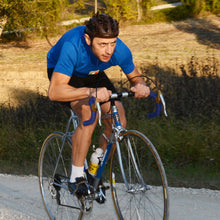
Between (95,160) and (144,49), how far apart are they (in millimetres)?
27355

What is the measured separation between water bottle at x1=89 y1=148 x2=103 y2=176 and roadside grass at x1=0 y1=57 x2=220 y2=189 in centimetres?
243

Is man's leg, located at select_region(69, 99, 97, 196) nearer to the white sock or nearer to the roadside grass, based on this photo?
the white sock

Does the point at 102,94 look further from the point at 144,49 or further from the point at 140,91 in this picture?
the point at 144,49

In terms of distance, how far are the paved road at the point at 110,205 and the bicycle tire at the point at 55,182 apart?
231 millimetres

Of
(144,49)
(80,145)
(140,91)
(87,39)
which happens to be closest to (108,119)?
(80,145)

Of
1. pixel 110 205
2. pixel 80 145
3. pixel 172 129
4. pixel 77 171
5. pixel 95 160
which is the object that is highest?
pixel 80 145

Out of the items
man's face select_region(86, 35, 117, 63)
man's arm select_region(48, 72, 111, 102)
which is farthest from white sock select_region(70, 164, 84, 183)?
man's face select_region(86, 35, 117, 63)

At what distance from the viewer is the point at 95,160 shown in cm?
405

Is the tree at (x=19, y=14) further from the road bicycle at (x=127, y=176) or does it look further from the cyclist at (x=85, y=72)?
the cyclist at (x=85, y=72)

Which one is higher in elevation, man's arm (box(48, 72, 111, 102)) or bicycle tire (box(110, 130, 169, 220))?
man's arm (box(48, 72, 111, 102))

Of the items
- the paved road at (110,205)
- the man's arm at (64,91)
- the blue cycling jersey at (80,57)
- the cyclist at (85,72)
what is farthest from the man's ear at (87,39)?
the paved road at (110,205)

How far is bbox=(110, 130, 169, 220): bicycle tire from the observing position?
11.5 ft

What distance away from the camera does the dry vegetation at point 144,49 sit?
22.6 metres

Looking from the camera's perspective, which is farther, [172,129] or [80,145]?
[172,129]
